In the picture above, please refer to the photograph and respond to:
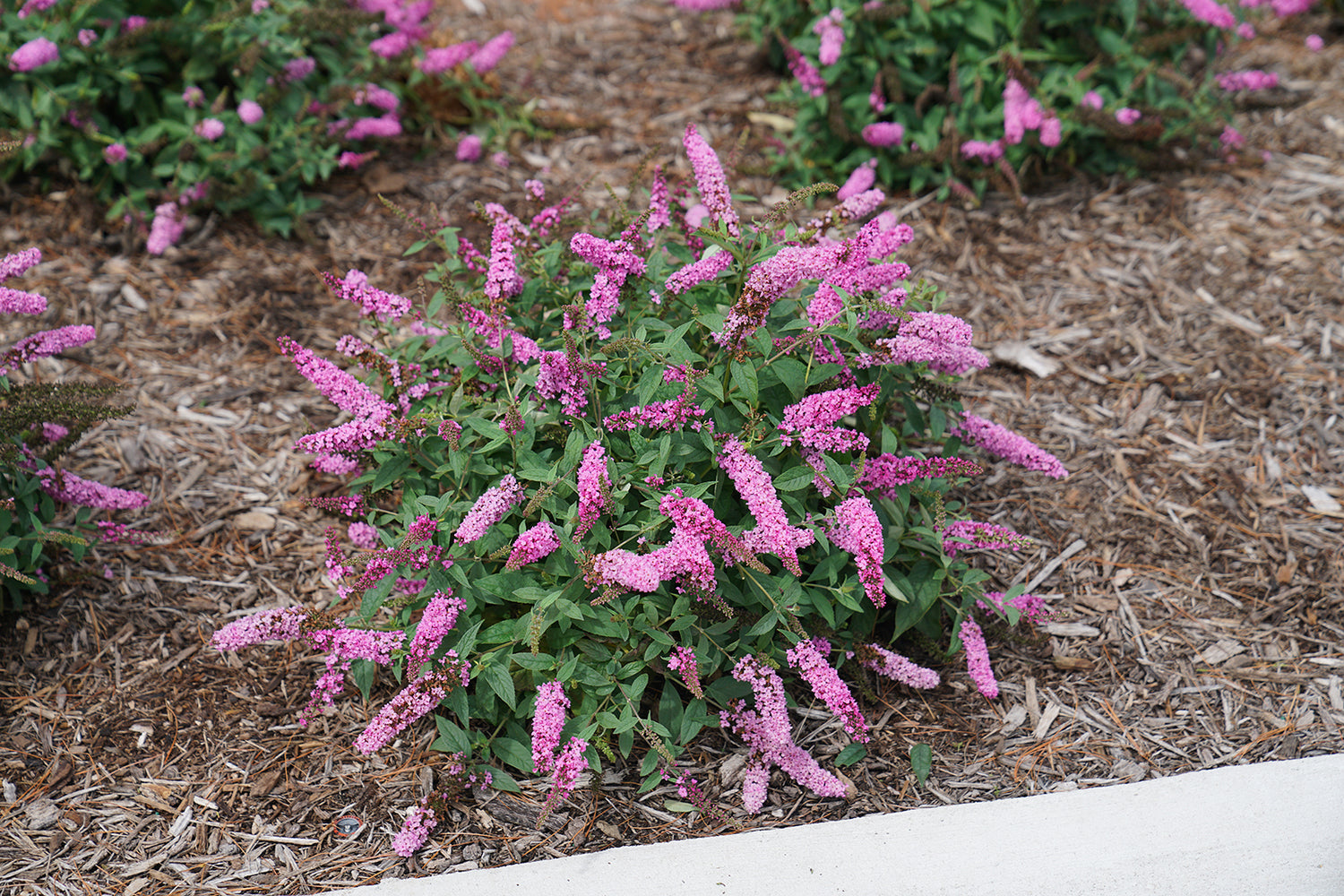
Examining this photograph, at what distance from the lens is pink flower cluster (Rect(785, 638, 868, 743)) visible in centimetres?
238

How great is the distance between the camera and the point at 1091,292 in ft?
14.3

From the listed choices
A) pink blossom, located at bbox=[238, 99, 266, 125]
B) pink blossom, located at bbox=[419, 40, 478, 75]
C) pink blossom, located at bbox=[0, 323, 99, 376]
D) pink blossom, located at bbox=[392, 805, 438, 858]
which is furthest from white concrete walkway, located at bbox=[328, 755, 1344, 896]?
pink blossom, located at bbox=[419, 40, 478, 75]

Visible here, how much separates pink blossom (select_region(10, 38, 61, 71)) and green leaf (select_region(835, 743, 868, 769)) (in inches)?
151

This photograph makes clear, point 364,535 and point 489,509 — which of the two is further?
point 364,535

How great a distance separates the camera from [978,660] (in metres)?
2.75

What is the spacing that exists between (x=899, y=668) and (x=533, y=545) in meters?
1.08

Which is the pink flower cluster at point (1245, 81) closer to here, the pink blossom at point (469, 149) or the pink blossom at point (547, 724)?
the pink blossom at point (469, 149)

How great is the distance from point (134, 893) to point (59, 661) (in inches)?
32.5

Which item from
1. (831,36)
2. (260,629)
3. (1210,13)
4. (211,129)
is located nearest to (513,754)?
(260,629)

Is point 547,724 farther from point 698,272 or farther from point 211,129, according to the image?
point 211,129

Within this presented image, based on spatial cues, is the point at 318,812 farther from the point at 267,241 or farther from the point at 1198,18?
the point at 1198,18

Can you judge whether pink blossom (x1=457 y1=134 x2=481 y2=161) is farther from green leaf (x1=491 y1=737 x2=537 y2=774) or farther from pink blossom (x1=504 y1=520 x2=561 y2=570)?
green leaf (x1=491 y1=737 x2=537 y2=774)

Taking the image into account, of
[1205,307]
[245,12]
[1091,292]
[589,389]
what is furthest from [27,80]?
[1205,307]

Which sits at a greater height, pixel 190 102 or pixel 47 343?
pixel 190 102
